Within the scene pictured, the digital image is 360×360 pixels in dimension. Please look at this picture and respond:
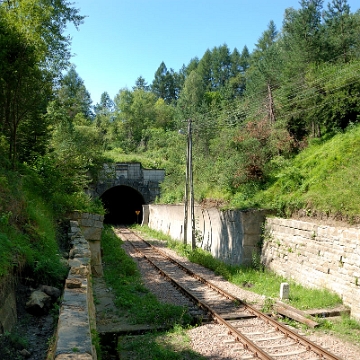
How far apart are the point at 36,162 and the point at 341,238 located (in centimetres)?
1186

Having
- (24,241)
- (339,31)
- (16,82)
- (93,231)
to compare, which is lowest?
(93,231)

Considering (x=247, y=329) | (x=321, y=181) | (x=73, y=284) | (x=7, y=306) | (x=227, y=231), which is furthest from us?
(x=227, y=231)

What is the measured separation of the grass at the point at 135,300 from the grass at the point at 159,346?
0.77 meters

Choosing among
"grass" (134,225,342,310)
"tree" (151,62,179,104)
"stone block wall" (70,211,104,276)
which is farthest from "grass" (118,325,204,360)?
"tree" (151,62,179,104)

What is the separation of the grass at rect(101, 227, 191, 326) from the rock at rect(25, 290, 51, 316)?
3.53 metres

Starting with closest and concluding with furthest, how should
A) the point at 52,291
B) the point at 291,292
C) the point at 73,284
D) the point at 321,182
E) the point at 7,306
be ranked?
1. the point at 7,306
2. the point at 73,284
3. the point at 52,291
4. the point at 291,292
5. the point at 321,182

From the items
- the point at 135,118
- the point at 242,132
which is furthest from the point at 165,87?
the point at 242,132

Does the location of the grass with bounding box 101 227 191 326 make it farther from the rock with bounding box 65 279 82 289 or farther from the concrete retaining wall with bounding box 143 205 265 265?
the concrete retaining wall with bounding box 143 205 265 265

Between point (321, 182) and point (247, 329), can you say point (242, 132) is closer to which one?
point (321, 182)

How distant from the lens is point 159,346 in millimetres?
7875

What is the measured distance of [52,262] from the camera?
7496 mm

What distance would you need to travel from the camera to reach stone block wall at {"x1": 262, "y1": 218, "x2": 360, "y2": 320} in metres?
10.1

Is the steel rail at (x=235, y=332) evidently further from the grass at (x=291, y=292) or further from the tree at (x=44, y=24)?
the tree at (x=44, y=24)

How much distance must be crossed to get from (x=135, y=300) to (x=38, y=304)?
5174mm
